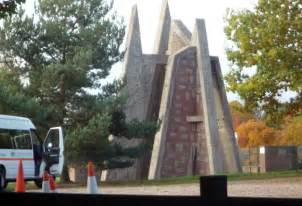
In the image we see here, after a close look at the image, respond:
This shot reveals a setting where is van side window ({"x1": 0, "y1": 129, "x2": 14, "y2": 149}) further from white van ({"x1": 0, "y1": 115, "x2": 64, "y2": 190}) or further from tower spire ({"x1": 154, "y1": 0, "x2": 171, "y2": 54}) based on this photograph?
tower spire ({"x1": 154, "y1": 0, "x2": 171, "y2": 54})

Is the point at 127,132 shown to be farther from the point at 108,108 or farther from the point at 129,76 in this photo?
the point at 129,76

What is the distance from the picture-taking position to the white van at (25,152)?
20.0 m

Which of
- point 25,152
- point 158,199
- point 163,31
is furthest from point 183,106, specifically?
point 158,199

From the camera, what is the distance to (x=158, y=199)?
454 cm

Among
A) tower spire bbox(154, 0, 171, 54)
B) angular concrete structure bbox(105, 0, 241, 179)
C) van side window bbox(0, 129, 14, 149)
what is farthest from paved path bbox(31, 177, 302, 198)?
tower spire bbox(154, 0, 171, 54)

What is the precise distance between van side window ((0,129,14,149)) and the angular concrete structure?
19.1m

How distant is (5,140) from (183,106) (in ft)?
74.4

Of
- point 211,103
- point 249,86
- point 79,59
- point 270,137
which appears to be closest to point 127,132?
point 79,59

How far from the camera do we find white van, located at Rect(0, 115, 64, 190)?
65.5ft

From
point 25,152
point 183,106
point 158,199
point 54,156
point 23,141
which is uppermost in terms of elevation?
point 183,106

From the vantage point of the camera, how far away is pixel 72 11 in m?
29.9

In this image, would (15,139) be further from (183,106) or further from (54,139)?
(183,106)

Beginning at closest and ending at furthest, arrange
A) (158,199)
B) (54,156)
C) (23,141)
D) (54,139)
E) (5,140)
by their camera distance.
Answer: (158,199), (5,140), (23,141), (54,156), (54,139)

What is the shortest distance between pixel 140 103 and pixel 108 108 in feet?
48.6
